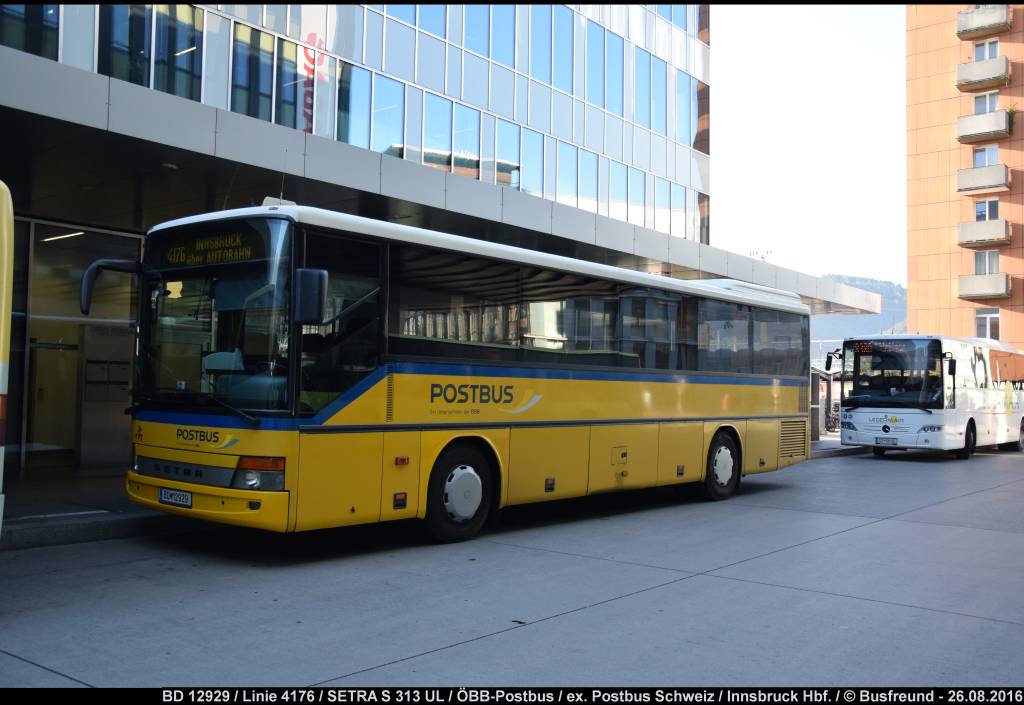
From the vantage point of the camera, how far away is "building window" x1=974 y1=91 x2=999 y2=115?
52094 millimetres

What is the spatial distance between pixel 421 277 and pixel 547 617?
390cm

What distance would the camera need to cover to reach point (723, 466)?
1458 cm

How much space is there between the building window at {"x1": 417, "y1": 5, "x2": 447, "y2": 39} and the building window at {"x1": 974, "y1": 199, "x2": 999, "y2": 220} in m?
42.2

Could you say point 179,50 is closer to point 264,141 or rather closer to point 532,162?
point 264,141

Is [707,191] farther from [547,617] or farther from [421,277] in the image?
[547,617]

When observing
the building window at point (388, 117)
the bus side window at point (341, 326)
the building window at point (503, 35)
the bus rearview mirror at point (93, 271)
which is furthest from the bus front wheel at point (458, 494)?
the building window at point (503, 35)

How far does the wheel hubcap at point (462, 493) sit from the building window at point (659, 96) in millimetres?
21472

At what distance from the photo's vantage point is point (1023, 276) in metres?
50.7

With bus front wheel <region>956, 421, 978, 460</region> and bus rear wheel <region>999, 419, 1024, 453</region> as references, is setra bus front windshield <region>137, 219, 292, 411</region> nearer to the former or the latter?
bus front wheel <region>956, 421, 978, 460</region>

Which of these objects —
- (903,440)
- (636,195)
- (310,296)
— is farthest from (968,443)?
(310,296)

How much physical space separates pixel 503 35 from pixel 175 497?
1722 centimetres

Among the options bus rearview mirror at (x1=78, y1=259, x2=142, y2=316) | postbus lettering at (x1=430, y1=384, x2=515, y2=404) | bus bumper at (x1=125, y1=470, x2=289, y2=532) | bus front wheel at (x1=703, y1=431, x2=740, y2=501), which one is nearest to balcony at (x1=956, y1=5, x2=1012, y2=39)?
bus front wheel at (x1=703, y1=431, x2=740, y2=501)

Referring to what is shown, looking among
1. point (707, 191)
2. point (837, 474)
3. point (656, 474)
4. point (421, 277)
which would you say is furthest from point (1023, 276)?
point (421, 277)

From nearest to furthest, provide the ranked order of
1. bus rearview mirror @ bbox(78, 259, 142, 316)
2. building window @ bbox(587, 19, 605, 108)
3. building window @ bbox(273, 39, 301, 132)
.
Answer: bus rearview mirror @ bbox(78, 259, 142, 316)
building window @ bbox(273, 39, 301, 132)
building window @ bbox(587, 19, 605, 108)
